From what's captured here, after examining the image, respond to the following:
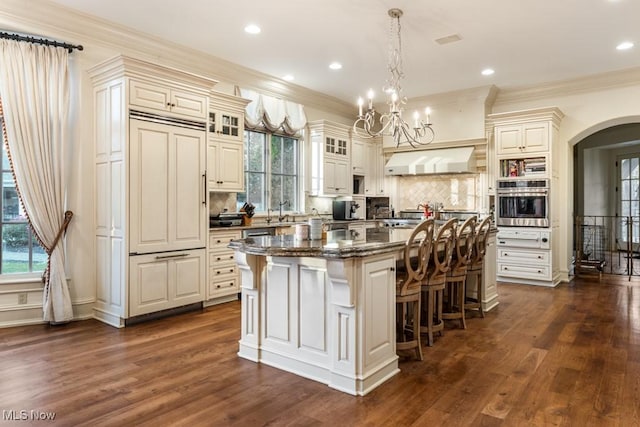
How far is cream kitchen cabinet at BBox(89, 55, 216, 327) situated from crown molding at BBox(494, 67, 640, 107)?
4982 mm

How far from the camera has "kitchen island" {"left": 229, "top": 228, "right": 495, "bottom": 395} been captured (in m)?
2.62

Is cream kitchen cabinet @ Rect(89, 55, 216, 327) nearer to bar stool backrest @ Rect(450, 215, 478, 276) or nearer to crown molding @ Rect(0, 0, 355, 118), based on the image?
crown molding @ Rect(0, 0, 355, 118)

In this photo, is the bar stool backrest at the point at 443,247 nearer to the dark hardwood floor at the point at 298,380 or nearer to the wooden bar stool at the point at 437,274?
the wooden bar stool at the point at 437,274

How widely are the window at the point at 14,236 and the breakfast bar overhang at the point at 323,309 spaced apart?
248cm

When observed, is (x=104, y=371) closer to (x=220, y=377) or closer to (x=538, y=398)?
(x=220, y=377)

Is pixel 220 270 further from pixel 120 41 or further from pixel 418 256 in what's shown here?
pixel 120 41

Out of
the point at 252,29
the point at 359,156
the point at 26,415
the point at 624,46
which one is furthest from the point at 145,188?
the point at 624,46

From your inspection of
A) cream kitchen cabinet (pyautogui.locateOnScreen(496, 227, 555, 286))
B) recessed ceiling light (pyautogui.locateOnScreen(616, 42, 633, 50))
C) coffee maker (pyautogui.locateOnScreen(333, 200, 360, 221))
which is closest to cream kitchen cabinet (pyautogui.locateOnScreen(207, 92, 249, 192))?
coffee maker (pyautogui.locateOnScreen(333, 200, 360, 221))

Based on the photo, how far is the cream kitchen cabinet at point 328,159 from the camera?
6.85m

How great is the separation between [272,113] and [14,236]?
357 centimetres

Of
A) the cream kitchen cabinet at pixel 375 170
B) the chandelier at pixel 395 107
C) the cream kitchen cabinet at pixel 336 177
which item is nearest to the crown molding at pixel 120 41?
the cream kitchen cabinet at pixel 336 177

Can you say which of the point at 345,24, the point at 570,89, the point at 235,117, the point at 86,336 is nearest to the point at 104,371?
the point at 86,336

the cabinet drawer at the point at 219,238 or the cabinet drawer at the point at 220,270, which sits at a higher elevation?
the cabinet drawer at the point at 219,238

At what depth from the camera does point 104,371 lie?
9.57 ft
